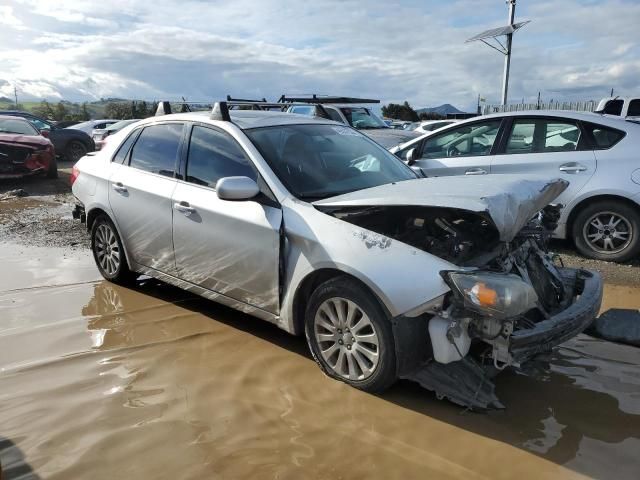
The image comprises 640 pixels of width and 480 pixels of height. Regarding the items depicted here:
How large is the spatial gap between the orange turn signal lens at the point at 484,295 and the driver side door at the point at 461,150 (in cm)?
420

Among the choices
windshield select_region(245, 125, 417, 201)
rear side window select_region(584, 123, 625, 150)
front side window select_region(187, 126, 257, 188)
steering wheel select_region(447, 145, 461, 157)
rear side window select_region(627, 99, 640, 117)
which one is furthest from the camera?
rear side window select_region(627, 99, 640, 117)

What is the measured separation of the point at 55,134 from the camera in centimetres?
1780

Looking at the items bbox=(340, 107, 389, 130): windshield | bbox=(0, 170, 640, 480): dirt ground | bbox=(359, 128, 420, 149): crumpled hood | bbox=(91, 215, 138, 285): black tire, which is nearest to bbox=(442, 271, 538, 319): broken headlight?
bbox=(0, 170, 640, 480): dirt ground

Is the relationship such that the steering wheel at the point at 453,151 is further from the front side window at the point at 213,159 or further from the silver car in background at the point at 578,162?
the front side window at the point at 213,159

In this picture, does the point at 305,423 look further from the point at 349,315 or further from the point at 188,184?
the point at 188,184

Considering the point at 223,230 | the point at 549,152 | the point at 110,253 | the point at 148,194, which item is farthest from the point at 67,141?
the point at 223,230

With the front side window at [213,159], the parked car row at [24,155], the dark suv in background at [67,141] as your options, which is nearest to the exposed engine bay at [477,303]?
the front side window at [213,159]

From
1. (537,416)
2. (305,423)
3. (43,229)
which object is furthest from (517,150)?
(43,229)

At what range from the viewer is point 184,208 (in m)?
4.52

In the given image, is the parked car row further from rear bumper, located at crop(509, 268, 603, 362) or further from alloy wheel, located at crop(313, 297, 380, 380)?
rear bumper, located at crop(509, 268, 603, 362)

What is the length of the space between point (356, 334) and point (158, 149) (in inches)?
105

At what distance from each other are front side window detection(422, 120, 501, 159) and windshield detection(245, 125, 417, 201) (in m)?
2.68

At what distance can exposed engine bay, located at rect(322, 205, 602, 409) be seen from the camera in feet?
10.2

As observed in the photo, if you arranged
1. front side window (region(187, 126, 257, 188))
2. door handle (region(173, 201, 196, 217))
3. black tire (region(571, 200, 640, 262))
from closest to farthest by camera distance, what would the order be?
front side window (region(187, 126, 257, 188))
door handle (region(173, 201, 196, 217))
black tire (region(571, 200, 640, 262))
